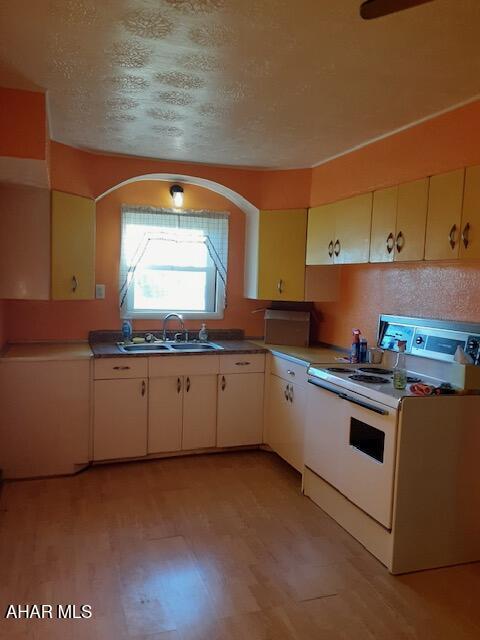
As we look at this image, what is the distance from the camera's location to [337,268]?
403cm

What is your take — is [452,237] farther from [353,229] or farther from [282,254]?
[282,254]

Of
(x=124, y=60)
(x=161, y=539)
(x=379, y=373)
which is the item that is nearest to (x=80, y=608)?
(x=161, y=539)

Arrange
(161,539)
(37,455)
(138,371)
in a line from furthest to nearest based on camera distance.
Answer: (138,371) → (37,455) → (161,539)

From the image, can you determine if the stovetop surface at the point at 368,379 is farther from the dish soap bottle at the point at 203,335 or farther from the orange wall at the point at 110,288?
the orange wall at the point at 110,288

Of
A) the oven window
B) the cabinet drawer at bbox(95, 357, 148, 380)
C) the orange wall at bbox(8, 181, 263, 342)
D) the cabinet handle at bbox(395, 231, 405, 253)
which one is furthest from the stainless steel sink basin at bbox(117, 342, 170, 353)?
the cabinet handle at bbox(395, 231, 405, 253)

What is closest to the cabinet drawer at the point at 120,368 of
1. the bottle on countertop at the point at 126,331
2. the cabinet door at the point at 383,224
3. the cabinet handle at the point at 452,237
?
the bottle on countertop at the point at 126,331

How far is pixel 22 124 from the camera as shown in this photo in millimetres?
2389

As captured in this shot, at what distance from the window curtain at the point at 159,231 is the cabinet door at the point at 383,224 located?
5.11ft

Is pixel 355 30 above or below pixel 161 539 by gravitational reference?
above

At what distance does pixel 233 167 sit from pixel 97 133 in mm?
1199

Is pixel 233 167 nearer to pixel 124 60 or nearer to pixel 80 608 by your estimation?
pixel 124 60

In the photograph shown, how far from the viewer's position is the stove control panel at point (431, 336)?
2639 mm

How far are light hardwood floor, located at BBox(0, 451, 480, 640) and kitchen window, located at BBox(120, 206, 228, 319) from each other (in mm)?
1514

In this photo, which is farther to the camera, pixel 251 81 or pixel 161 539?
pixel 161 539
